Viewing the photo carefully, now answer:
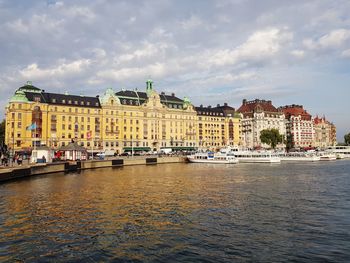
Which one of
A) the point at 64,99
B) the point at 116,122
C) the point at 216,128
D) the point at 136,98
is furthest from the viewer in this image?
the point at 216,128

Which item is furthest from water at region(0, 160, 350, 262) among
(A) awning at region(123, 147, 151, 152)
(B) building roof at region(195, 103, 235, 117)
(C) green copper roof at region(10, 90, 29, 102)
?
(B) building roof at region(195, 103, 235, 117)

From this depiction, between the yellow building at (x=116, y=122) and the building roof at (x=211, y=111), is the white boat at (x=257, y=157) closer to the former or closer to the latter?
the yellow building at (x=116, y=122)

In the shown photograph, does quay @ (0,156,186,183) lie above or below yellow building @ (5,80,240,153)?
below

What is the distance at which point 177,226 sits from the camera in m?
27.7

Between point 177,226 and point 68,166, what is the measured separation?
6746 centimetres

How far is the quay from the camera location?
206 ft

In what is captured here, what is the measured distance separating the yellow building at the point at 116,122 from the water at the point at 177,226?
83732mm

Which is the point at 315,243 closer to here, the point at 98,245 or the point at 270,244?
the point at 270,244

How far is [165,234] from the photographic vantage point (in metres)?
25.6

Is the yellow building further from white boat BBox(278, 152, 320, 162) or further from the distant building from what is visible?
white boat BBox(278, 152, 320, 162)

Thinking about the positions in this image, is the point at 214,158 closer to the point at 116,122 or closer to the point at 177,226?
the point at 116,122

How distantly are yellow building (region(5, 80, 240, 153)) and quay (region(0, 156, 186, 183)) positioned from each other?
1830 centimetres

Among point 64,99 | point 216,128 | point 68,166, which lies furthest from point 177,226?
point 216,128

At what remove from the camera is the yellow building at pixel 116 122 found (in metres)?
127
